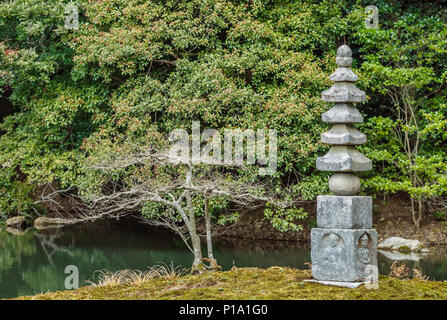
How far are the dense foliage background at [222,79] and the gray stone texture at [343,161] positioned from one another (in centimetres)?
583

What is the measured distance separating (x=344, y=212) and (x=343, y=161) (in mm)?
525

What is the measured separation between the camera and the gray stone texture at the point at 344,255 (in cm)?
591

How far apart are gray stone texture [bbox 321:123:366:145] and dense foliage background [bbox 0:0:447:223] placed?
5827 millimetres

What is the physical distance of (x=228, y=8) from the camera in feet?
44.0

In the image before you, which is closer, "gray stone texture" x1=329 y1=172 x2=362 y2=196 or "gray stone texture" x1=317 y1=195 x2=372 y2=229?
"gray stone texture" x1=317 y1=195 x2=372 y2=229

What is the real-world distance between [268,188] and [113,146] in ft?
11.2

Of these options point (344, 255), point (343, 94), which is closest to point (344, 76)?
point (343, 94)

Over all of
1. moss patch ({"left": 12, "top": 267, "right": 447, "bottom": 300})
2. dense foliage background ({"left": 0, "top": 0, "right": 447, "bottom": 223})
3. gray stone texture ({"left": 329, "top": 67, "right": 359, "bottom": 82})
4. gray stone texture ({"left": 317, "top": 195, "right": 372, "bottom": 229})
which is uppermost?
dense foliage background ({"left": 0, "top": 0, "right": 447, "bottom": 223})

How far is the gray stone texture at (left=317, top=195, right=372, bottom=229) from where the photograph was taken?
6.00m
